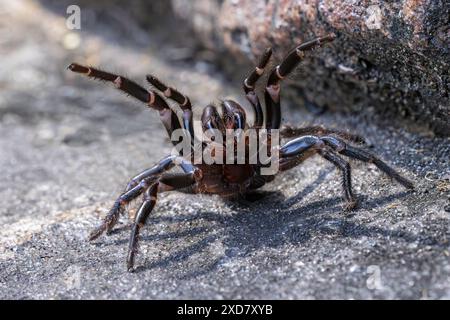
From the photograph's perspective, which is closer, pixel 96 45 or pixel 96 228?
pixel 96 228

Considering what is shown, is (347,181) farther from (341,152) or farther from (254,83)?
(254,83)

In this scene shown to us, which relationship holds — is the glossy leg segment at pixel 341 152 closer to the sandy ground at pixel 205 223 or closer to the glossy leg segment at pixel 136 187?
the sandy ground at pixel 205 223

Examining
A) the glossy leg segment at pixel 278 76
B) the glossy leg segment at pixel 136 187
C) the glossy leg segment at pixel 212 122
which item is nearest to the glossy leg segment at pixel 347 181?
the glossy leg segment at pixel 278 76

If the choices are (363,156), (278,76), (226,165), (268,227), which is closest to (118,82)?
(226,165)

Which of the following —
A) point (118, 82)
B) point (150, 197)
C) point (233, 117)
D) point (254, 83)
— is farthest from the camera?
point (254, 83)

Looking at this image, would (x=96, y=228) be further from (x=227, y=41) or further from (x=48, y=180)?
(x=227, y=41)

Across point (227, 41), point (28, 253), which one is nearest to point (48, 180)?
point (28, 253)
